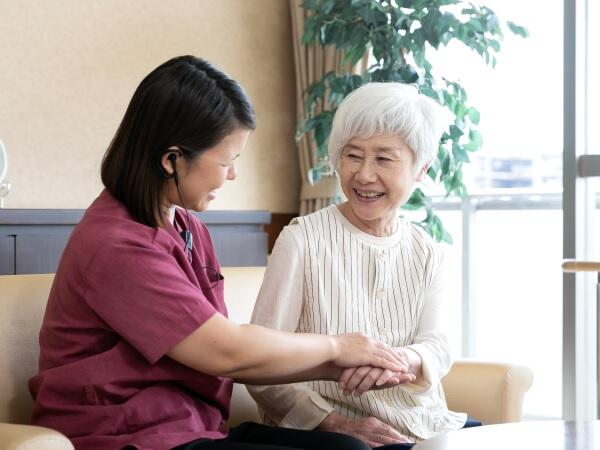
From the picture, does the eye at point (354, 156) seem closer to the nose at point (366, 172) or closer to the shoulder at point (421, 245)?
the nose at point (366, 172)

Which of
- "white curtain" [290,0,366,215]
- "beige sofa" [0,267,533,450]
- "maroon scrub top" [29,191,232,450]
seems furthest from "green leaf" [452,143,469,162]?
"maroon scrub top" [29,191,232,450]

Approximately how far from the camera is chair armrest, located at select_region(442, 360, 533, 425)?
2602 millimetres

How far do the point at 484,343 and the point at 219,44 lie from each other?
6.12 ft

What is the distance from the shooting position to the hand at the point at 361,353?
200 cm

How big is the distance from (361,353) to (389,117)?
0.62 metres

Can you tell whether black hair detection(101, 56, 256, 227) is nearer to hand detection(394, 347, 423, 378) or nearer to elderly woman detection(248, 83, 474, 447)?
elderly woman detection(248, 83, 474, 447)

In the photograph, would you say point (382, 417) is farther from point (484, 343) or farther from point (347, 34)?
point (484, 343)

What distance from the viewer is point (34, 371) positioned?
221 centimetres

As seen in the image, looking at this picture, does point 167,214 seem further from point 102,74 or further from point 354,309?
point 102,74

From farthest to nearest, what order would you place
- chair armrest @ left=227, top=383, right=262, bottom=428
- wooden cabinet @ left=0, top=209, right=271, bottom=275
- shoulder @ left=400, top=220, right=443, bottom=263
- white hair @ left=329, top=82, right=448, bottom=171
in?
wooden cabinet @ left=0, top=209, right=271, bottom=275 < chair armrest @ left=227, top=383, right=262, bottom=428 < shoulder @ left=400, top=220, right=443, bottom=263 < white hair @ left=329, top=82, right=448, bottom=171

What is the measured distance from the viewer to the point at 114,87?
3924 millimetres

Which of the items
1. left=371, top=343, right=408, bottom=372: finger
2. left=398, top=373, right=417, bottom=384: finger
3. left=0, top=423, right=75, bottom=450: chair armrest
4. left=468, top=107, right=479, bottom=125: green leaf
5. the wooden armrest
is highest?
left=468, top=107, right=479, bottom=125: green leaf

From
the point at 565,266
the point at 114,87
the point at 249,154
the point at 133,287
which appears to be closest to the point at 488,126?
the point at 249,154

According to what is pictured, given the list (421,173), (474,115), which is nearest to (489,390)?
(421,173)
